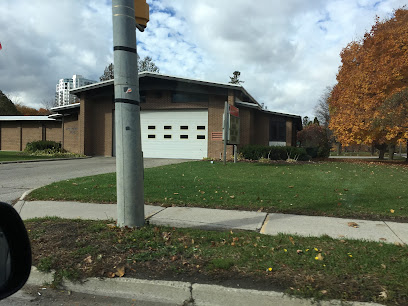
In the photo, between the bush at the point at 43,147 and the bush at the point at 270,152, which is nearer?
the bush at the point at 270,152

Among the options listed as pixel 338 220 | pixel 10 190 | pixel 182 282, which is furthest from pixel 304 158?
pixel 182 282

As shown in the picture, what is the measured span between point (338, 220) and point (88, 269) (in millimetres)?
4289

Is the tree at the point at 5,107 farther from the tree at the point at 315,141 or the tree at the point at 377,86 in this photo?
the tree at the point at 377,86

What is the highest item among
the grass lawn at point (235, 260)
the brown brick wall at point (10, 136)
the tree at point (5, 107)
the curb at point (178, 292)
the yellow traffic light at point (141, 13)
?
the tree at point (5, 107)

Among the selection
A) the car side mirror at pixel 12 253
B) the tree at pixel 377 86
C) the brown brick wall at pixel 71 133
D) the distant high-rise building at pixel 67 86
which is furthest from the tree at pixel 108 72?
the car side mirror at pixel 12 253

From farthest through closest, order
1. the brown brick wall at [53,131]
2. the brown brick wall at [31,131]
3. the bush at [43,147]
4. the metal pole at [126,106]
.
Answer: the brown brick wall at [31,131], the brown brick wall at [53,131], the bush at [43,147], the metal pole at [126,106]

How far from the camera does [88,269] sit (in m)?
3.58

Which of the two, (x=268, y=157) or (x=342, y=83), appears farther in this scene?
(x=342, y=83)

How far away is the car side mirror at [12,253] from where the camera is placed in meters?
1.51

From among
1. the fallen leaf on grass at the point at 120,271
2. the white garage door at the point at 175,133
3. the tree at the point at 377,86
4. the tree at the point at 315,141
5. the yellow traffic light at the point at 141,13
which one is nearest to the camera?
the fallen leaf on grass at the point at 120,271

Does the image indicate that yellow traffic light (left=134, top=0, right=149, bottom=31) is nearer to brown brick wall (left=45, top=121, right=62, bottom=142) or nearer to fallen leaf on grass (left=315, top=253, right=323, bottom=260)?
fallen leaf on grass (left=315, top=253, right=323, bottom=260)

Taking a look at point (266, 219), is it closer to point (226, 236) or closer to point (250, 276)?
point (226, 236)

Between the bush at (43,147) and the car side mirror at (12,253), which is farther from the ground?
the bush at (43,147)

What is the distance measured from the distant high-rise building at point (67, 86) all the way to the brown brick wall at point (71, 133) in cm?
3387
